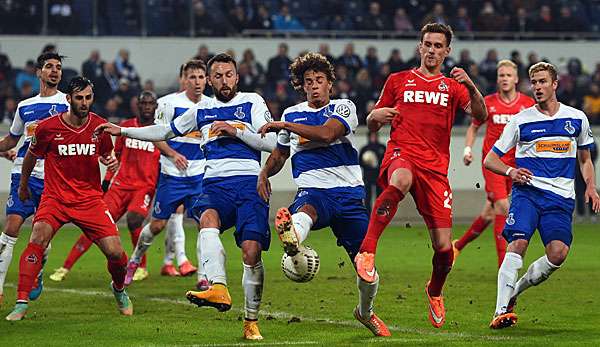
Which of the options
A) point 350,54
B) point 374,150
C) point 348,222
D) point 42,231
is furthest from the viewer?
point 350,54

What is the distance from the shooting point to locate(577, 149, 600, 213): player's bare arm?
1109 cm

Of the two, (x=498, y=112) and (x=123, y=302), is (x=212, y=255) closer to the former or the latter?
(x=123, y=302)

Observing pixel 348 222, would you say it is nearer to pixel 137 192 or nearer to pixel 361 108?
pixel 137 192

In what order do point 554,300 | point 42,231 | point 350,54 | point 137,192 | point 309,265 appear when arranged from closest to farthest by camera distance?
point 309,265 → point 42,231 → point 554,300 → point 137,192 → point 350,54

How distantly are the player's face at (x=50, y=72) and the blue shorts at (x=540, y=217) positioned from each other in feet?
15.6

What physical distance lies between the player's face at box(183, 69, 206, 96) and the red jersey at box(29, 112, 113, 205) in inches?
120

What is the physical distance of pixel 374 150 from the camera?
86.2ft

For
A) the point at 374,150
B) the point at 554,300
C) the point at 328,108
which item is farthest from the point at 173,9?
the point at 328,108

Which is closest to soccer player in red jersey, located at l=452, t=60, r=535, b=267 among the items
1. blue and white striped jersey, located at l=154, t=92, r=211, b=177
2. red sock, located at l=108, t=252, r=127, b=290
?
blue and white striped jersey, located at l=154, t=92, r=211, b=177

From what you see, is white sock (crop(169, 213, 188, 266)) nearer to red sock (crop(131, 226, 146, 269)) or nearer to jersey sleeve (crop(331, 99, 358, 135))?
red sock (crop(131, 226, 146, 269))

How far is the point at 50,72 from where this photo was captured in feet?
41.7

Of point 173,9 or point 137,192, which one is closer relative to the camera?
point 137,192

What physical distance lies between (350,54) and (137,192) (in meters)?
14.0

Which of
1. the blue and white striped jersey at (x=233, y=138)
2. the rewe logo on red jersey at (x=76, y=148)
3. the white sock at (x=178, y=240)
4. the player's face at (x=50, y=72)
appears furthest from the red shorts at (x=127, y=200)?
the blue and white striped jersey at (x=233, y=138)
